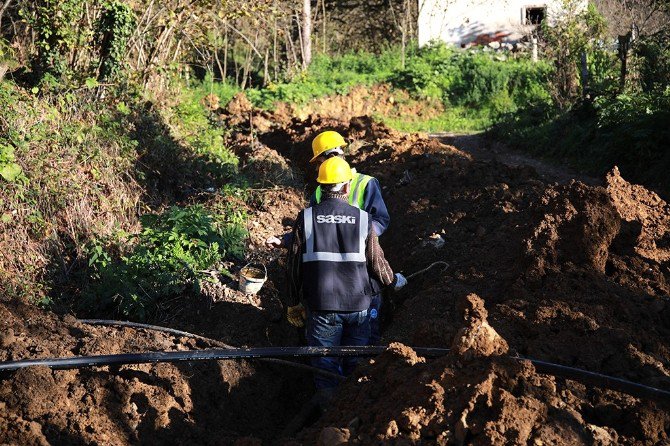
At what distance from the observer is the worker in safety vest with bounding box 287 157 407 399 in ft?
19.9

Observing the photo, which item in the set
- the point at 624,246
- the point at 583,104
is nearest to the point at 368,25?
the point at 583,104

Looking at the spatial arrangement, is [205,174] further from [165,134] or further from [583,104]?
[583,104]

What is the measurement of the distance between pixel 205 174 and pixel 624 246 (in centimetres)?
680

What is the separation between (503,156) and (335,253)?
11762 mm

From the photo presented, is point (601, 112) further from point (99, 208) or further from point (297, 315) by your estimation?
point (297, 315)

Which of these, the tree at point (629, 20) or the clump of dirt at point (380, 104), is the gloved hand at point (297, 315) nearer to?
the tree at point (629, 20)

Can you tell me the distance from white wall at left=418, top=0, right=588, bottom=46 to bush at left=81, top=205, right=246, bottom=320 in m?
19.4

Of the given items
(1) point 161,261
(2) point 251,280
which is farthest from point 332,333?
(1) point 161,261

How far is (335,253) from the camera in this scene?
6.09 m

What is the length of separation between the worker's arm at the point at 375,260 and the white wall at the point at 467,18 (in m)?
22.0

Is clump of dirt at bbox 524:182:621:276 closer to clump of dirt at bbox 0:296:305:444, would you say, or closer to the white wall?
clump of dirt at bbox 0:296:305:444

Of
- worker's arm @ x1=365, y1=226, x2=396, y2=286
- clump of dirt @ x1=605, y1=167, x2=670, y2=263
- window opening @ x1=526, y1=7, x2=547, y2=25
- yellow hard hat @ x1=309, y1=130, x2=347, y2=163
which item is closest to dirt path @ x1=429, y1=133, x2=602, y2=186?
clump of dirt @ x1=605, y1=167, x2=670, y2=263

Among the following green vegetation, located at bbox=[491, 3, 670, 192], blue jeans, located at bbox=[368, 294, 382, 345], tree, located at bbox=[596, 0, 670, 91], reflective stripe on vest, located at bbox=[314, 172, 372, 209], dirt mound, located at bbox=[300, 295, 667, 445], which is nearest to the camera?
dirt mound, located at bbox=[300, 295, 667, 445]

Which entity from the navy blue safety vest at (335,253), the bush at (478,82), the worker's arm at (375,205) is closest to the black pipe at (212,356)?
the navy blue safety vest at (335,253)
